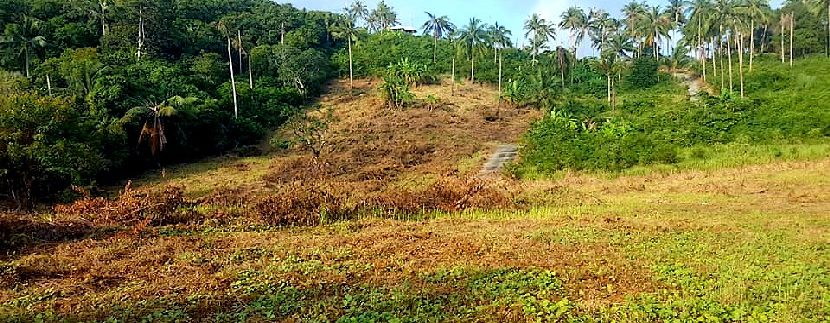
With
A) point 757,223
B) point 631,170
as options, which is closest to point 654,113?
point 631,170

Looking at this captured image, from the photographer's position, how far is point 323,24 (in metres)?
79.9

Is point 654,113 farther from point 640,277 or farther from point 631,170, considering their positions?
point 640,277

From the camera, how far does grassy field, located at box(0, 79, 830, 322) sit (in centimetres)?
898

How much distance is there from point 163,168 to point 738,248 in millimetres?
33008

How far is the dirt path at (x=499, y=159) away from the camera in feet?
109

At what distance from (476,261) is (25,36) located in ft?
158

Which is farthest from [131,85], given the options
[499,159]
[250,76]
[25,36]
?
[499,159]

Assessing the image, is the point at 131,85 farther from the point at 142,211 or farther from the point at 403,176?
the point at 142,211

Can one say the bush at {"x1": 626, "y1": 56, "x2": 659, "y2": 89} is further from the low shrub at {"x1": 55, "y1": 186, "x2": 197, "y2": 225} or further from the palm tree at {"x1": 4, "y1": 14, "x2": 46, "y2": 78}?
the palm tree at {"x1": 4, "y1": 14, "x2": 46, "y2": 78}

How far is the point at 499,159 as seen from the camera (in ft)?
122

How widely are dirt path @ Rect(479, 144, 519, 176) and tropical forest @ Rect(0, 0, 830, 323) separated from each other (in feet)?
1.20

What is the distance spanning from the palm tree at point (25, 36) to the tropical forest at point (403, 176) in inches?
8.8

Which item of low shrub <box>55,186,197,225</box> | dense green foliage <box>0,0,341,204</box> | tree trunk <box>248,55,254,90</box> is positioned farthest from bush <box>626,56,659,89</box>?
low shrub <box>55,186,197,225</box>

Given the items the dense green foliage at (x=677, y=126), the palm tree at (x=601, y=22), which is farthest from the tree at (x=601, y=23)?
the dense green foliage at (x=677, y=126)
